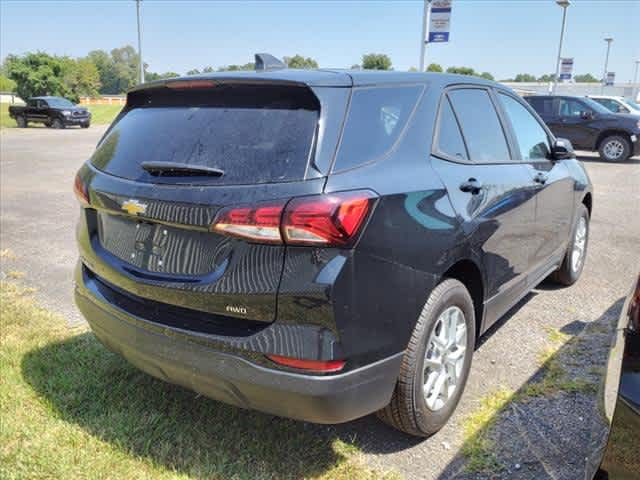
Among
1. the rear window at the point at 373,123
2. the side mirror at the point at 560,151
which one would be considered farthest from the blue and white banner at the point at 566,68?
the rear window at the point at 373,123

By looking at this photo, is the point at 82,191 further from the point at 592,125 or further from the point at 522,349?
the point at 592,125

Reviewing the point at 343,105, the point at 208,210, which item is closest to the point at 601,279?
the point at 343,105

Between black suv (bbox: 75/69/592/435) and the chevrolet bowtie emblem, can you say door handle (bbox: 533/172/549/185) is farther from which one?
the chevrolet bowtie emblem

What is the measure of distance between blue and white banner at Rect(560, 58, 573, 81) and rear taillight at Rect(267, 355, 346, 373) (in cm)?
3466

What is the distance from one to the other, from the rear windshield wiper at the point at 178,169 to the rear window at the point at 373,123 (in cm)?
51

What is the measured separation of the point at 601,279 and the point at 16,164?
510 inches

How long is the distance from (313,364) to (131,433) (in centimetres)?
121

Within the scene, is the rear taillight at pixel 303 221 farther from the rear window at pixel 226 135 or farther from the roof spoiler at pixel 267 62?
the roof spoiler at pixel 267 62

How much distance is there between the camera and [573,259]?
5008 mm

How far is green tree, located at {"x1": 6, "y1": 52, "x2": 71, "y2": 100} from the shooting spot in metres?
43.3

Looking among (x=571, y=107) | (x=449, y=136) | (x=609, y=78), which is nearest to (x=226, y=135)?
(x=449, y=136)

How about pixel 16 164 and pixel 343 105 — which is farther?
pixel 16 164

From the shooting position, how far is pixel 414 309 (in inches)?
95.7

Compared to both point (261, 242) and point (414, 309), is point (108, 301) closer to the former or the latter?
point (261, 242)
